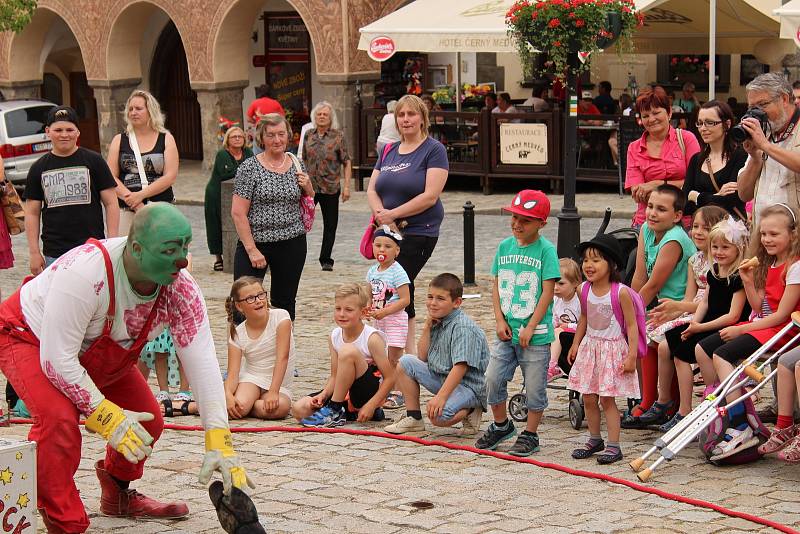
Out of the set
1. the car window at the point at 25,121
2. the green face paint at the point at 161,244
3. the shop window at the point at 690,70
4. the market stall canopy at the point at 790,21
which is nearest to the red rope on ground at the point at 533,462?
the green face paint at the point at 161,244

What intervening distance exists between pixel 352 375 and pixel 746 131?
103 inches

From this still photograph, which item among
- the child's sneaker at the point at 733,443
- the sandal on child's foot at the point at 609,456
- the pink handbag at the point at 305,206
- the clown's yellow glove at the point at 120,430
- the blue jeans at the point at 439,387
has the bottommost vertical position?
the sandal on child's foot at the point at 609,456

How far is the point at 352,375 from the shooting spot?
27.0ft

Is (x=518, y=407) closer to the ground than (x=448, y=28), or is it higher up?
closer to the ground

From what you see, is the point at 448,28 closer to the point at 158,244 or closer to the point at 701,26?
the point at 701,26

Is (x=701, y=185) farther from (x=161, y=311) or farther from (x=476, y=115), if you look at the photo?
(x=476, y=115)

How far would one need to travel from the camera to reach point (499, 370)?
768 centimetres

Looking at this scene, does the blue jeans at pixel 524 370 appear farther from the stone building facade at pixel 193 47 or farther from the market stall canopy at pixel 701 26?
the stone building facade at pixel 193 47

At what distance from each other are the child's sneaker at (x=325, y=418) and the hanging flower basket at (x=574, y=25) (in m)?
6.04

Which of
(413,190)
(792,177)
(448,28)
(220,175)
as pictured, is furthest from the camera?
(448,28)

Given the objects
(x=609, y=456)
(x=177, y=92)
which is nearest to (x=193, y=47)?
(x=177, y=92)

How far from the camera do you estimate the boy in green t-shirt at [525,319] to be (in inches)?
297

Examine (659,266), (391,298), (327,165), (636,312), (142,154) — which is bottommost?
(391,298)

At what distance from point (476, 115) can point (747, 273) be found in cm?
1361
